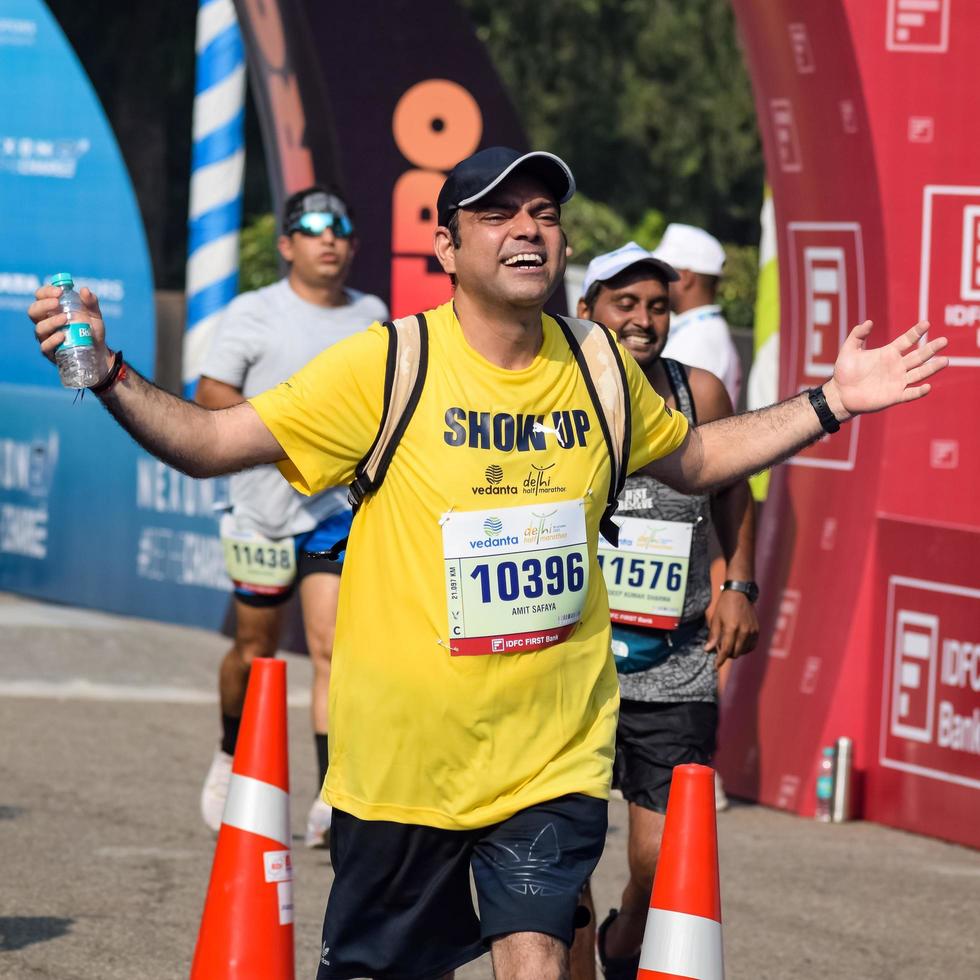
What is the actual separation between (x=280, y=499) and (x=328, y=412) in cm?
347

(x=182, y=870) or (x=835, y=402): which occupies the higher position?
(x=835, y=402)

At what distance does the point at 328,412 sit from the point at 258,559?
3.56 m

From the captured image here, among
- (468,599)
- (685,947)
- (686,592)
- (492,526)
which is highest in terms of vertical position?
(492,526)

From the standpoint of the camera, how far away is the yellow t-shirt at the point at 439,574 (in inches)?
150

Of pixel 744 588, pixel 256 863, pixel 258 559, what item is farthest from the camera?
pixel 258 559

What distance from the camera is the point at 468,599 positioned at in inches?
151

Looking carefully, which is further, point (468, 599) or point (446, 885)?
point (446, 885)

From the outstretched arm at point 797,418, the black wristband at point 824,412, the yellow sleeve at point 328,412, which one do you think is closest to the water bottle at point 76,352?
the yellow sleeve at point 328,412

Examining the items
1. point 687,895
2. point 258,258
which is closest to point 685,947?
point 687,895

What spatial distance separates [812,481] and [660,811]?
307 centimetres

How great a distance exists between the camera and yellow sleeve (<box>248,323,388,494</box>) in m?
3.81

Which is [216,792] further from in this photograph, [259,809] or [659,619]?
[659,619]

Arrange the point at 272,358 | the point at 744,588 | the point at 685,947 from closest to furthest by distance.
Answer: the point at 685,947 < the point at 744,588 < the point at 272,358

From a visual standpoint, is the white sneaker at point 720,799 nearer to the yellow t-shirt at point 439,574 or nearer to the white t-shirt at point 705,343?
the white t-shirt at point 705,343
